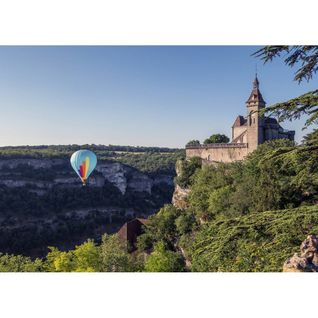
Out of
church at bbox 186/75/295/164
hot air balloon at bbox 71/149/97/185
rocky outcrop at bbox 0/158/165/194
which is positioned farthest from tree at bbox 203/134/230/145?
rocky outcrop at bbox 0/158/165/194

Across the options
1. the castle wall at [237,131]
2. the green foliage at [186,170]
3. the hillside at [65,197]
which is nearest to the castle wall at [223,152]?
the green foliage at [186,170]

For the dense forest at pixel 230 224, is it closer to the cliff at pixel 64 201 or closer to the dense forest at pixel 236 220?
the dense forest at pixel 236 220

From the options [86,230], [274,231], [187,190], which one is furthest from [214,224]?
[86,230]

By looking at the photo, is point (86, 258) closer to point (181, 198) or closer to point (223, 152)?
point (181, 198)

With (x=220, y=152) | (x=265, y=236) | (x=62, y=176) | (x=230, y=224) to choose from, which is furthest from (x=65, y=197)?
(x=265, y=236)

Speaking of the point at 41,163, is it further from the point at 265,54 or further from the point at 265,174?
the point at 265,54

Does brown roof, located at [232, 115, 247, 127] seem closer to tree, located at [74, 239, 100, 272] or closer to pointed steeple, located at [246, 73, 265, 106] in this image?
pointed steeple, located at [246, 73, 265, 106]
